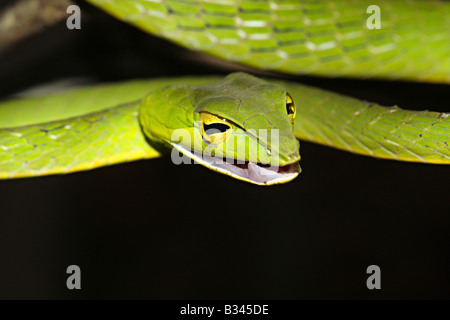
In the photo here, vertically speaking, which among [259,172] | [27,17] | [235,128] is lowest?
[259,172]

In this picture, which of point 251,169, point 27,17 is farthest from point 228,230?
point 27,17

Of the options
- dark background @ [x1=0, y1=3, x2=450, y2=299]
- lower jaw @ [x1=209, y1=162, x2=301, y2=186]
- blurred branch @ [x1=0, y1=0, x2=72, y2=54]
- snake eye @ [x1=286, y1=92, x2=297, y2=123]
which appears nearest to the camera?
lower jaw @ [x1=209, y1=162, x2=301, y2=186]

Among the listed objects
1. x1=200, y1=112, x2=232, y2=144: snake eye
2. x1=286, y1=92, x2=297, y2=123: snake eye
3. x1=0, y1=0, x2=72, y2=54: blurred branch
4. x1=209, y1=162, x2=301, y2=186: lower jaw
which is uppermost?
x1=0, y1=0, x2=72, y2=54: blurred branch

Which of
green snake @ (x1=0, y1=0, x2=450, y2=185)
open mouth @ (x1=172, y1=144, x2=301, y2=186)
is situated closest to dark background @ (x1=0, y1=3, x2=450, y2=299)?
green snake @ (x1=0, y1=0, x2=450, y2=185)

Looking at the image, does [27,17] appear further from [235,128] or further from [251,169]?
[251,169]

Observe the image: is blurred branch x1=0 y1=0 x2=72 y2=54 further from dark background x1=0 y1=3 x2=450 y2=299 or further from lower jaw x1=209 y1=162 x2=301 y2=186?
dark background x1=0 y1=3 x2=450 y2=299

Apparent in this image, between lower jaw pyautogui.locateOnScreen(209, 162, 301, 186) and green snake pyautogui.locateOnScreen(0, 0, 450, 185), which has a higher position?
green snake pyautogui.locateOnScreen(0, 0, 450, 185)

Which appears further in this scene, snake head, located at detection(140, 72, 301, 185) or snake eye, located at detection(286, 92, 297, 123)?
snake eye, located at detection(286, 92, 297, 123)

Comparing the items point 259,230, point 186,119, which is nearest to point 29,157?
point 186,119
